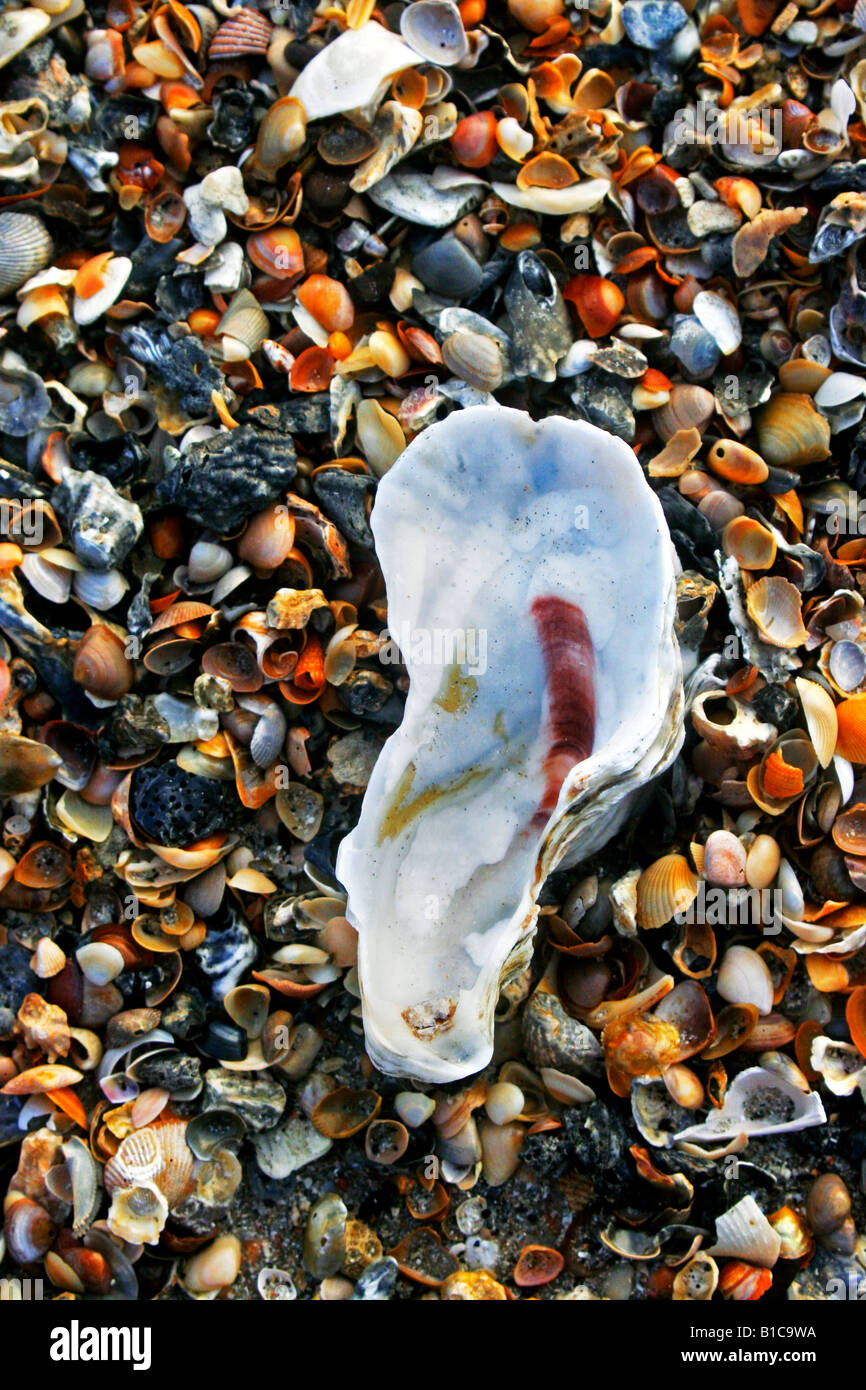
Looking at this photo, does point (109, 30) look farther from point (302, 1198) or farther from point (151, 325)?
point (302, 1198)

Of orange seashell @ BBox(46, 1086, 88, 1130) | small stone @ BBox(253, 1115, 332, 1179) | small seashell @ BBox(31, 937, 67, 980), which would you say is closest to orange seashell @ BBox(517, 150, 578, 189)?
small seashell @ BBox(31, 937, 67, 980)

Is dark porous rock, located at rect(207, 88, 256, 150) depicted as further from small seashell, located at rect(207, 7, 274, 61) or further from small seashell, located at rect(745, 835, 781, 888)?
small seashell, located at rect(745, 835, 781, 888)

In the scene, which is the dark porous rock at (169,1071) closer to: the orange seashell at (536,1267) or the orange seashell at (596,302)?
the orange seashell at (536,1267)

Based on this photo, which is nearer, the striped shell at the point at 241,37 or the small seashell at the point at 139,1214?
the small seashell at the point at 139,1214

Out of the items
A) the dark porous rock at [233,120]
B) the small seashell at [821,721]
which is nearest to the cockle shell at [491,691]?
the small seashell at [821,721]

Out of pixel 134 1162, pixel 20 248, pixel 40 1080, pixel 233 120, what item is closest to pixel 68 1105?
pixel 40 1080

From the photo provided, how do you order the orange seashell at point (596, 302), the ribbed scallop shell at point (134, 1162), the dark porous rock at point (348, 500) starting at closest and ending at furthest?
1. the ribbed scallop shell at point (134, 1162)
2. the dark porous rock at point (348, 500)
3. the orange seashell at point (596, 302)

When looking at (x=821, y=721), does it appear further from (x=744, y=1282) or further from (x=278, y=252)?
(x=278, y=252)
